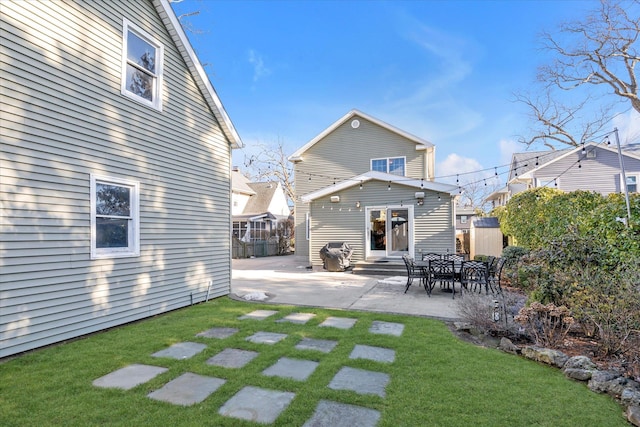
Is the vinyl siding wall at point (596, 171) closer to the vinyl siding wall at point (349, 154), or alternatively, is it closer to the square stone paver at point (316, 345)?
the vinyl siding wall at point (349, 154)

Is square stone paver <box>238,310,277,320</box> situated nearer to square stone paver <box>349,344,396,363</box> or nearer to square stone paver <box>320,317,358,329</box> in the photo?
square stone paver <box>320,317,358,329</box>

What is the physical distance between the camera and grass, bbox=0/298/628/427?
2.71 m

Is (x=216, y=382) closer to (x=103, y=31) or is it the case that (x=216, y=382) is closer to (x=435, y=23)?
(x=103, y=31)

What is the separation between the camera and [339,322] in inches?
221

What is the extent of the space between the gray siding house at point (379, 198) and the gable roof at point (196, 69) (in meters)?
5.75

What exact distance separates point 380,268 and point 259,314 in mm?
6897

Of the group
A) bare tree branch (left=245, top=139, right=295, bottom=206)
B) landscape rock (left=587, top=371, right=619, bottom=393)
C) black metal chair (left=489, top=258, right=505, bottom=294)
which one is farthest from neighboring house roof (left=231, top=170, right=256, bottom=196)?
landscape rock (left=587, top=371, right=619, bottom=393)

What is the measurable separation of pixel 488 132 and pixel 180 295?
19.3 metres

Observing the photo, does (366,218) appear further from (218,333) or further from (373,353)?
(373,353)

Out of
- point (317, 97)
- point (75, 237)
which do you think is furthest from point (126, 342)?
point (317, 97)

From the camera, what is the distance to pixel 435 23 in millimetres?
12500

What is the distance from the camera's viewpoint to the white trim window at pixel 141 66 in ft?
18.7

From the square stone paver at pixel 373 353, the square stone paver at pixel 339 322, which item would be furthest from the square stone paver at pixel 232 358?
the square stone paver at pixel 339 322

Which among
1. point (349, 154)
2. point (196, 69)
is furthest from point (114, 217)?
point (349, 154)
